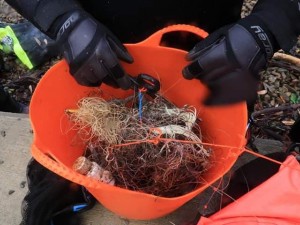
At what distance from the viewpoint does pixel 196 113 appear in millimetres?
1213

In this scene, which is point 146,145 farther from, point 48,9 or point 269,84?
point 269,84

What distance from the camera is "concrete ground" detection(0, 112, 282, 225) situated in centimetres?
132

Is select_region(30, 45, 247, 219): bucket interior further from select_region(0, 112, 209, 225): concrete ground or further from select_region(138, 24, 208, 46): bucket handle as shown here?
select_region(0, 112, 209, 225): concrete ground

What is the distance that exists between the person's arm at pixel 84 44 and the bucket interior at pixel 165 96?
72mm

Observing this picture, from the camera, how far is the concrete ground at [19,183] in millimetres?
1317

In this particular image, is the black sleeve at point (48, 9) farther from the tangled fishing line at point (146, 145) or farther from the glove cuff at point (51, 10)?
the tangled fishing line at point (146, 145)

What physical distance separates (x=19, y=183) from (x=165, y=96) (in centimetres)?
60

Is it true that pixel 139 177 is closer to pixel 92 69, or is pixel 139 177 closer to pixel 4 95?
pixel 92 69

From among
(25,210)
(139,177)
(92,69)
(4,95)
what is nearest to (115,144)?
(139,177)

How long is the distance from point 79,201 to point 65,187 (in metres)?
0.07

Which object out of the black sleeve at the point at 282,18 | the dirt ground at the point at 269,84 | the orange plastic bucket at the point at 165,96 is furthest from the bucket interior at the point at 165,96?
the dirt ground at the point at 269,84

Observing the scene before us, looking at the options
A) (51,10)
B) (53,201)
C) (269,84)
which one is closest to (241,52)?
(51,10)

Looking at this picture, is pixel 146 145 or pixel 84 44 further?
pixel 146 145

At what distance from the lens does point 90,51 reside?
1.02m
